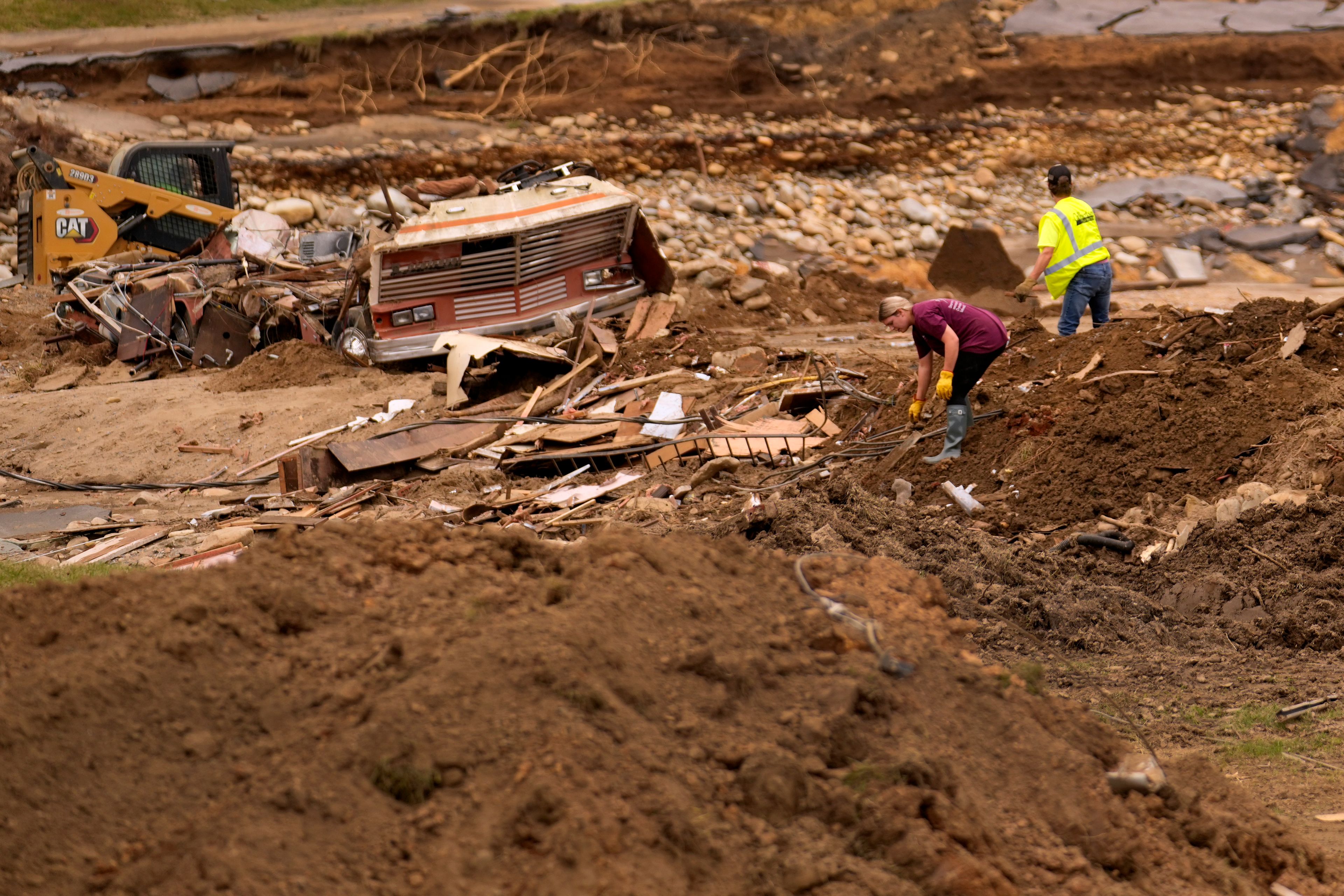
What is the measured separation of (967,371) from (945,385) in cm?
40

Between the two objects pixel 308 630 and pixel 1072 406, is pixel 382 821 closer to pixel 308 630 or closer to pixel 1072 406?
pixel 308 630

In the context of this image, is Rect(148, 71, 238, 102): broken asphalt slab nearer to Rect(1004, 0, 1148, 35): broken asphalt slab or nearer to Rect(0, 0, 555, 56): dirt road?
Rect(0, 0, 555, 56): dirt road

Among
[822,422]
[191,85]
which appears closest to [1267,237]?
[822,422]

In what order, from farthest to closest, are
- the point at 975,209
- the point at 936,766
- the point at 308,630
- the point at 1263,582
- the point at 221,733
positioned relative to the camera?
the point at 975,209 < the point at 1263,582 < the point at 308,630 < the point at 936,766 < the point at 221,733

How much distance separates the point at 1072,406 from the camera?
8.62 m

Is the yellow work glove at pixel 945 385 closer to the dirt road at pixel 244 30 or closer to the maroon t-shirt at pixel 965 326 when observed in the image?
the maroon t-shirt at pixel 965 326

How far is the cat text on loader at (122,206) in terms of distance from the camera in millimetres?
14539

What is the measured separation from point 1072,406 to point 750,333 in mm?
4789

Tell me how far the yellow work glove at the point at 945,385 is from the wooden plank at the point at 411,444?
13.0ft

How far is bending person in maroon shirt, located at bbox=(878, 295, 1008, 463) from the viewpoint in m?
7.96

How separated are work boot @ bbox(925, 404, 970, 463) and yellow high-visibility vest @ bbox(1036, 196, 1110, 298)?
2144mm

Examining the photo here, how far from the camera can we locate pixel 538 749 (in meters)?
3.12

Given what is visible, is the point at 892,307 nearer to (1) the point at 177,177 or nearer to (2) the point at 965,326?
(2) the point at 965,326

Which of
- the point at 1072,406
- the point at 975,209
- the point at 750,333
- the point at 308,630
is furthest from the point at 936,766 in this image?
the point at 975,209
